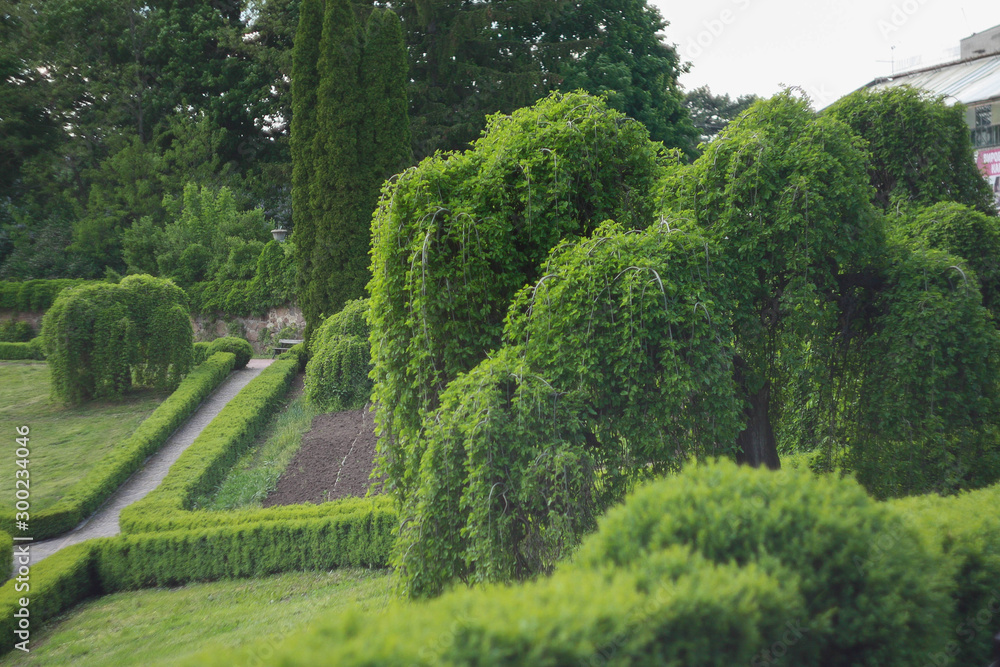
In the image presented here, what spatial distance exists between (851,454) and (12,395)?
17.9 metres

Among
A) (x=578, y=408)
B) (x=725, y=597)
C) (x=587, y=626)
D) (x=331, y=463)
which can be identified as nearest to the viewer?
(x=587, y=626)

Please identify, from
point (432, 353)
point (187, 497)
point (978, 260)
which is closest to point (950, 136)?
→ point (978, 260)

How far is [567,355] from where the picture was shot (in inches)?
195

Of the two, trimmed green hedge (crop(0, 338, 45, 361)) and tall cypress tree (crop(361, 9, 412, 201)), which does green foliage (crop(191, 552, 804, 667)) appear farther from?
trimmed green hedge (crop(0, 338, 45, 361))

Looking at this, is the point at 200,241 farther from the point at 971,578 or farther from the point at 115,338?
the point at 971,578

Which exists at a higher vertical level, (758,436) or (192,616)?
(758,436)

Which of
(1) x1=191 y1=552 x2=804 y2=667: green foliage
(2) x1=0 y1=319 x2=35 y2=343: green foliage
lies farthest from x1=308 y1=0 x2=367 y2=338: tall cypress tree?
(1) x1=191 y1=552 x2=804 y2=667: green foliage

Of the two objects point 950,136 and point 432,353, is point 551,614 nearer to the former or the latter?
point 432,353

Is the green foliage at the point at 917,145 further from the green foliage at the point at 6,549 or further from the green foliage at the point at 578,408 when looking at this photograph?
the green foliage at the point at 6,549

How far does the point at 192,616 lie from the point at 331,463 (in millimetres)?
4228

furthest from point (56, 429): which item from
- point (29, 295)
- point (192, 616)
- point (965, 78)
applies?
point (965, 78)

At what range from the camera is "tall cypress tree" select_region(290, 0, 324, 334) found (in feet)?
56.1

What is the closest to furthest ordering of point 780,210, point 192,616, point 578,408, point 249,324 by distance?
1. point 578,408
2. point 780,210
3. point 192,616
4. point 249,324

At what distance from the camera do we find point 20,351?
64.5 feet
